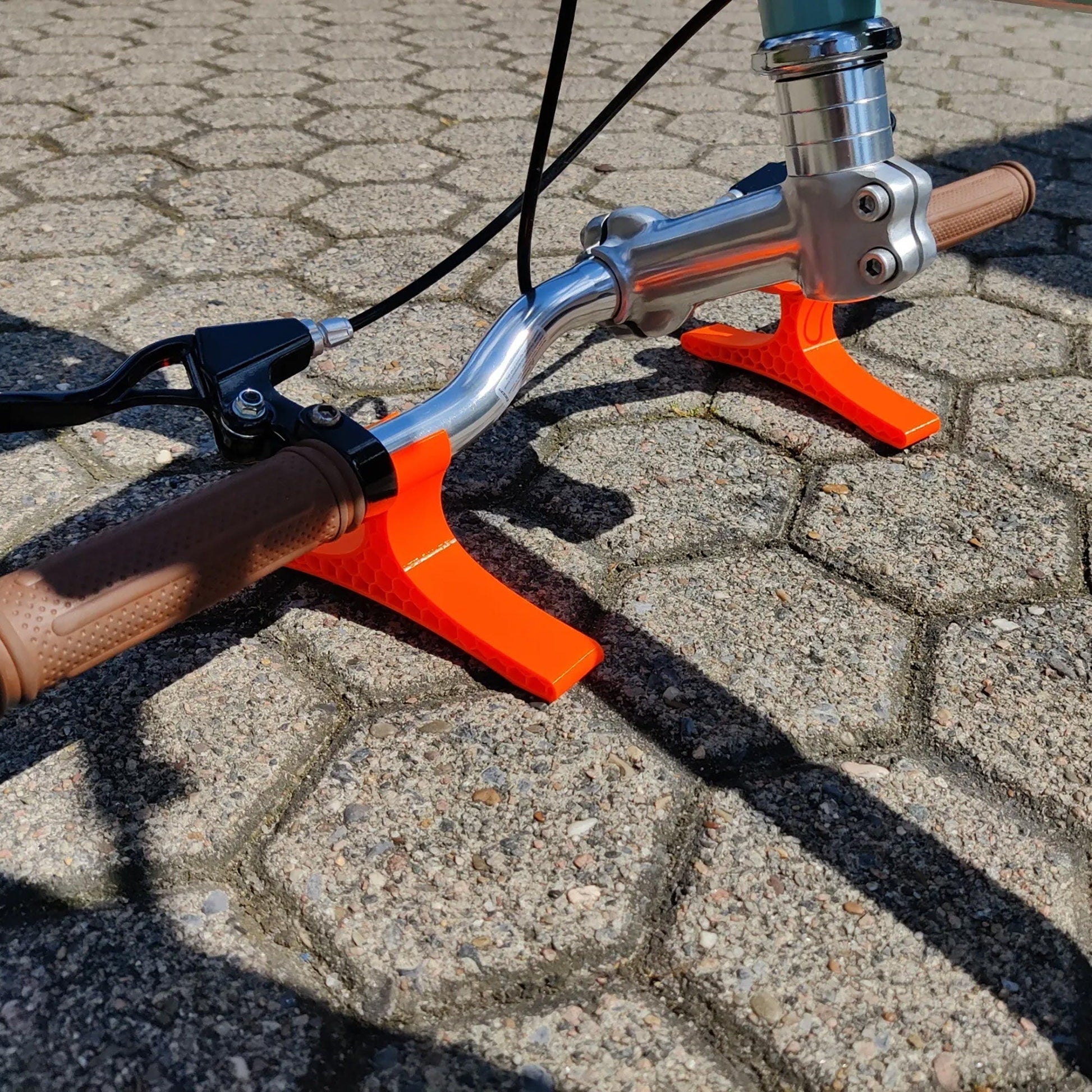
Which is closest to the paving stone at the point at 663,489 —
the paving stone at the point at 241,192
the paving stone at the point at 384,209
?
the paving stone at the point at 384,209

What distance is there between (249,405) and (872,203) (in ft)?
1.84

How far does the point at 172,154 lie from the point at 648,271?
158 centimetres

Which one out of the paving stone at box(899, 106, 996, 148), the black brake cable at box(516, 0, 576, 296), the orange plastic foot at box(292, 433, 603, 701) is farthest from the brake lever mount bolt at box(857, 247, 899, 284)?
the paving stone at box(899, 106, 996, 148)

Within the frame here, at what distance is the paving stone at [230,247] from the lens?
1.83 m

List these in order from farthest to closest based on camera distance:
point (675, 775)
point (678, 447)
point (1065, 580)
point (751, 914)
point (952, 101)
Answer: point (952, 101)
point (678, 447)
point (1065, 580)
point (675, 775)
point (751, 914)

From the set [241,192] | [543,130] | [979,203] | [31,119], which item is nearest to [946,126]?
[979,203]

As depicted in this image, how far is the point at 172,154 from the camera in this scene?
2.27 meters

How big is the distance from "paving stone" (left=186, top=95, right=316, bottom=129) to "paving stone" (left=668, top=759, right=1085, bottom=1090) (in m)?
2.09

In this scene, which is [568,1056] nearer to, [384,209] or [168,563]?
[168,563]

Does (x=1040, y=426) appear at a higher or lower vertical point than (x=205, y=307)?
lower

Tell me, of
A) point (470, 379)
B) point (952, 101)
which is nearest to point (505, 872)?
point (470, 379)

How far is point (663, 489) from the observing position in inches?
52.7

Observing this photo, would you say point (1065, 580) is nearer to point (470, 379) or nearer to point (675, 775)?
point (675, 775)

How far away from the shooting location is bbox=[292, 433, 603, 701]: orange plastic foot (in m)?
1.02
